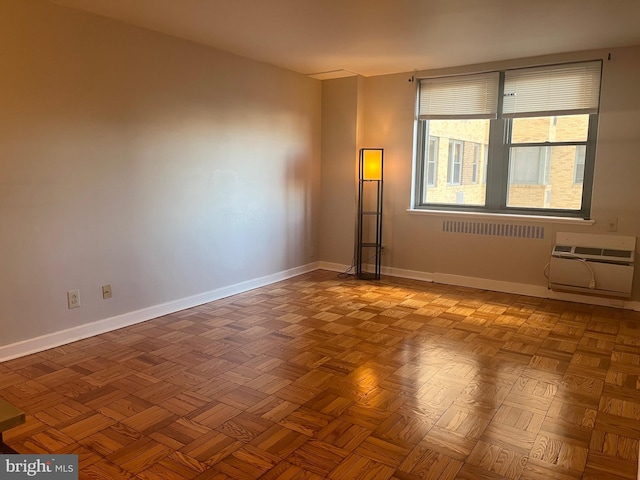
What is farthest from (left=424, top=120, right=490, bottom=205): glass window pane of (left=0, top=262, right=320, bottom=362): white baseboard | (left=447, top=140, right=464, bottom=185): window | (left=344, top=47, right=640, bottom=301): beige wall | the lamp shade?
(left=0, top=262, right=320, bottom=362): white baseboard

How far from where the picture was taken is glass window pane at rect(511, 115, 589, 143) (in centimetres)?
446

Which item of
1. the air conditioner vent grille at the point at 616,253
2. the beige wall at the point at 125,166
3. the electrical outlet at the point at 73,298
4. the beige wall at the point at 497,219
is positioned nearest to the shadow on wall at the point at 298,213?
the beige wall at the point at 125,166

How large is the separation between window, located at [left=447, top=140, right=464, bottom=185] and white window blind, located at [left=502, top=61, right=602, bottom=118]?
0.57m

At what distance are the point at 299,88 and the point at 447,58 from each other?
1567 millimetres

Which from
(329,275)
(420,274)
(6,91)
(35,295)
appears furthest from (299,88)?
(35,295)

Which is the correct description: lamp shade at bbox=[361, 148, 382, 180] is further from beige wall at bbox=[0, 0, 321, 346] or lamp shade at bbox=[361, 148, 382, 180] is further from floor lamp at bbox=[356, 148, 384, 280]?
beige wall at bbox=[0, 0, 321, 346]

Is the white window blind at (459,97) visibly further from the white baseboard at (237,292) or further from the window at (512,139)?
the white baseboard at (237,292)

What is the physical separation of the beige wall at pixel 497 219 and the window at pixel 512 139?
0.39 feet

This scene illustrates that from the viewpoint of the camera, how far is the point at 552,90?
14.7ft

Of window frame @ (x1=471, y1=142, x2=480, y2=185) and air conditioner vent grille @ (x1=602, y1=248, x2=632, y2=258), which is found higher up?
window frame @ (x1=471, y1=142, x2=480, y2=185)

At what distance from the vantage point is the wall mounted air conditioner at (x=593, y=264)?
4195mm

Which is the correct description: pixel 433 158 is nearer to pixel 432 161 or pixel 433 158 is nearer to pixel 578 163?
pixel 432 161

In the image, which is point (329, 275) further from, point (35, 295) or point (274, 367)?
point (35, 295)

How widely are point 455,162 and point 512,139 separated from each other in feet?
2.02
